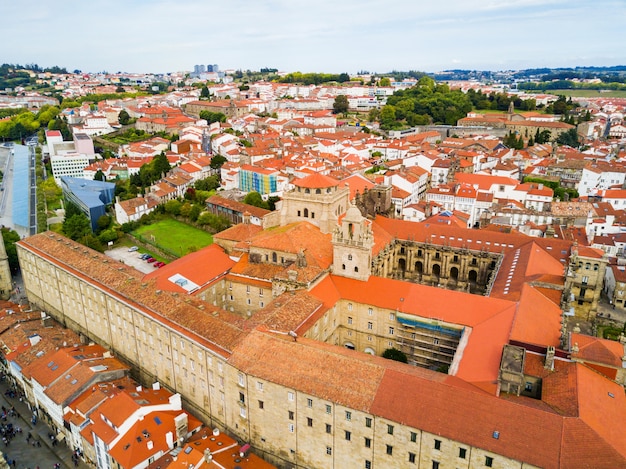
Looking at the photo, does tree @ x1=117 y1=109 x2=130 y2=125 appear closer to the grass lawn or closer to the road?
the grass lawn

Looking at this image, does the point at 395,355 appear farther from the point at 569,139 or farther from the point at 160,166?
the point at 569,139

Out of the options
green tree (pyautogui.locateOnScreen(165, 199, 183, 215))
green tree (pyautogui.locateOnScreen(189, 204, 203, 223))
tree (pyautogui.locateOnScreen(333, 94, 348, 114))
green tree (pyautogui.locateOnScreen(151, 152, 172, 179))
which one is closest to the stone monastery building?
green tree (pyautogui.locateOnScreen(189, 204, 203, 223))

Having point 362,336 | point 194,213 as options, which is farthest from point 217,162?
point 362,336

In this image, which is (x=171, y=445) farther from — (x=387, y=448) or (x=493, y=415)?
(x=493, y=415)

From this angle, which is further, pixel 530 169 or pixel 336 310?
pixel 530 169

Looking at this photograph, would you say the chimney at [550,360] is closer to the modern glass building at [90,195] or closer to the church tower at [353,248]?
the church tower at [353,248]

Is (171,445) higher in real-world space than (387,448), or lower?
lower

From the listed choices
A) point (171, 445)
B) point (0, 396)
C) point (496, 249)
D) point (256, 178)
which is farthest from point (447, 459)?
point (256, 178)
